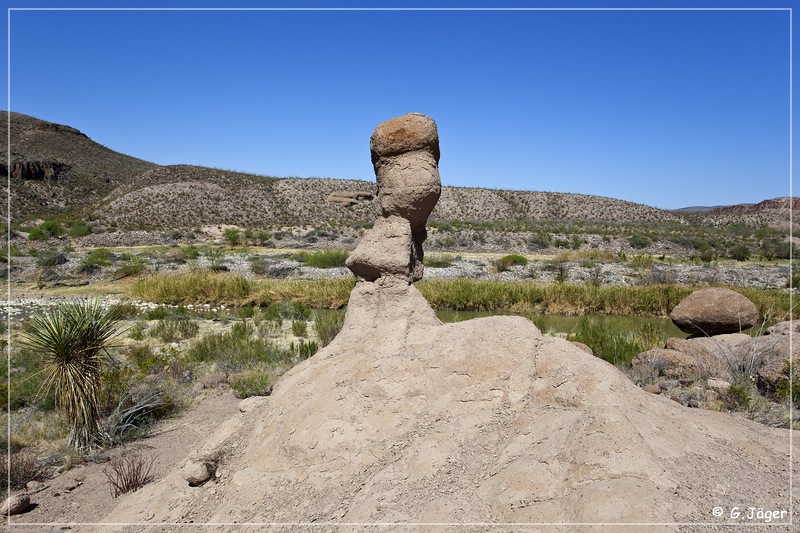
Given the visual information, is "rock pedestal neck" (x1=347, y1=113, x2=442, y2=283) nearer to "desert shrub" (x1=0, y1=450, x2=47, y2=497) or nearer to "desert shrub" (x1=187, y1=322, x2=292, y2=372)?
"desert shrub" (x1=0, y1=450, x2=47, y2=497)

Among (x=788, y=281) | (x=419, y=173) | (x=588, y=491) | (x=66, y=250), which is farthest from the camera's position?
(x=66, y=250)

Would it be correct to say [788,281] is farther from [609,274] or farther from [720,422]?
[720,422]

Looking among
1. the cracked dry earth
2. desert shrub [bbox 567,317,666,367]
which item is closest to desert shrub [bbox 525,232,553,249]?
desert shrub [bbox 567,317,666,367]

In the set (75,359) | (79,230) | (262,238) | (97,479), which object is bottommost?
(97,479)

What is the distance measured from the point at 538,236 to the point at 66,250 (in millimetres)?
30522

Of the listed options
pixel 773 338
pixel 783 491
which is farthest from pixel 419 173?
pixel 773 338

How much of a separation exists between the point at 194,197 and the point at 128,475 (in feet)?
183

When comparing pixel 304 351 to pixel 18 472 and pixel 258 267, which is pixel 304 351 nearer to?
pixel 18 472

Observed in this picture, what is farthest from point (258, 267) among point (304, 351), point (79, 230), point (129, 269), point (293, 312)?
point (79, 230)

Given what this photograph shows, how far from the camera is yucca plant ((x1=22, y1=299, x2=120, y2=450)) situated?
22.7 ft

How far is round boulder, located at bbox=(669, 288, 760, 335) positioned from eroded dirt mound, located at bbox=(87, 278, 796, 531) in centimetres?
718

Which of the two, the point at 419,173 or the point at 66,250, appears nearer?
the point at 419,173

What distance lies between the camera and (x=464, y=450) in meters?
4.34

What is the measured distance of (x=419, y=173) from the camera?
5859 mm
